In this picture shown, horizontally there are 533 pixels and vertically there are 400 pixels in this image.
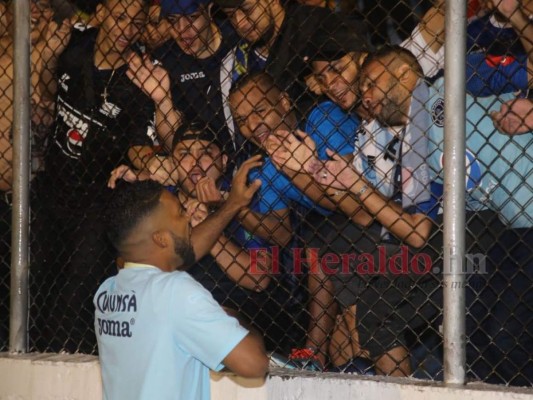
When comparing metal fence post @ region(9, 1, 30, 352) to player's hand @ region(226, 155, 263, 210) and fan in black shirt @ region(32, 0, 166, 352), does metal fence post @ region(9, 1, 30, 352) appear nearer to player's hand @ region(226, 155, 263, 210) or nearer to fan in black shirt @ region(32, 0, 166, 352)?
fan in black shirt @ region(32, 0, 166, 352)

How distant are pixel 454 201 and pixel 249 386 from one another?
104 centimetres

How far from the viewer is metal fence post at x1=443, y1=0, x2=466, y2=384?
280 cm

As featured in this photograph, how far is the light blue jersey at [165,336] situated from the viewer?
2.31m

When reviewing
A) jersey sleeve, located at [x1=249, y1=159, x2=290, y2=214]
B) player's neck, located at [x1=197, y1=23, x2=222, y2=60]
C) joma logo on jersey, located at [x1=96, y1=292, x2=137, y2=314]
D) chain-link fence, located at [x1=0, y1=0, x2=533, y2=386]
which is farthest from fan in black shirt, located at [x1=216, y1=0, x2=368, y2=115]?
joma logo on jersey, located at [x1=96, y1=292, x2=137, y2=314]

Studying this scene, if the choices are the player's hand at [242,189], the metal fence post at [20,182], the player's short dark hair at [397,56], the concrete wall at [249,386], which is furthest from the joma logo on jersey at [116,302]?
the player's short dark hair at [397,56]

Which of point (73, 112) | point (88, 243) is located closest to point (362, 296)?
point (88, 243)

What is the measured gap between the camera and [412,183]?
3139 mm

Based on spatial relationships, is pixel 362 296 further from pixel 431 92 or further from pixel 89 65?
pixel 89 65

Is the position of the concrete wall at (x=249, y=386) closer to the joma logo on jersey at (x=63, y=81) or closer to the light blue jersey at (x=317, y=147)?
the light blue jersey at (x=317, y=147)

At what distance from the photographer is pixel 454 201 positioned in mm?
2812

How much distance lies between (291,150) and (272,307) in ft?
2.37

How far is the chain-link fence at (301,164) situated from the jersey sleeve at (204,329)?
328mm

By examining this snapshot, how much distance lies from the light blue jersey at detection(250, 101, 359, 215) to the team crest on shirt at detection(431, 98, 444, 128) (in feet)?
1.34

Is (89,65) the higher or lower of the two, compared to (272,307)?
higher
